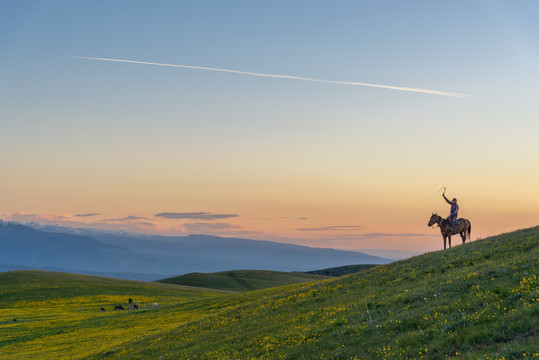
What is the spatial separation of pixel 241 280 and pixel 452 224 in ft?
460

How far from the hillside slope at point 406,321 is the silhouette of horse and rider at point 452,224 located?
12650mm

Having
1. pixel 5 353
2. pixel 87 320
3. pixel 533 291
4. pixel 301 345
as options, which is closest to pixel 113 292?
pixel 87 320

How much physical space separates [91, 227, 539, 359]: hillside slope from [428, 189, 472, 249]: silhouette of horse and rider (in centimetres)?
1265

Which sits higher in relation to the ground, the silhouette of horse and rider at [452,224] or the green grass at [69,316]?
the silhouette of horse and rider at [452,224]

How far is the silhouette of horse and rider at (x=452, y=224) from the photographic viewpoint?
46750 millimetres

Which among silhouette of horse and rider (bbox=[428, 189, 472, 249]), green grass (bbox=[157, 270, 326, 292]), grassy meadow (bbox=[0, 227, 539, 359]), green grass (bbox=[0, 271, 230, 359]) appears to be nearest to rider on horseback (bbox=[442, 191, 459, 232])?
silhouette of horse and rider (bbox=[428, 189, 472, 249])

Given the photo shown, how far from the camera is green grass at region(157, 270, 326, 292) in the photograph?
16538cm

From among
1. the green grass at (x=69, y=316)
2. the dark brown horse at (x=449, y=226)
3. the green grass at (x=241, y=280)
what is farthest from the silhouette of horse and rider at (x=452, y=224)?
the green grass at (x=241, y=280)

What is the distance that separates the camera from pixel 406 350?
593 inches

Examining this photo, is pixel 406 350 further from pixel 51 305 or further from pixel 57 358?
pixel 51 305

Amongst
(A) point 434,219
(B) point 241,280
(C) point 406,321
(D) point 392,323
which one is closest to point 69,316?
(A) point 434,219

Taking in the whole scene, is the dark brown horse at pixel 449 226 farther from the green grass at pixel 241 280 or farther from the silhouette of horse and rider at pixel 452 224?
A: the green grass at pixel 241 280

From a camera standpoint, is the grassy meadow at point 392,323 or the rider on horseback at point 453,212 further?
the rider on horseback at point 453,212

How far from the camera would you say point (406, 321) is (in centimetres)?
1828
